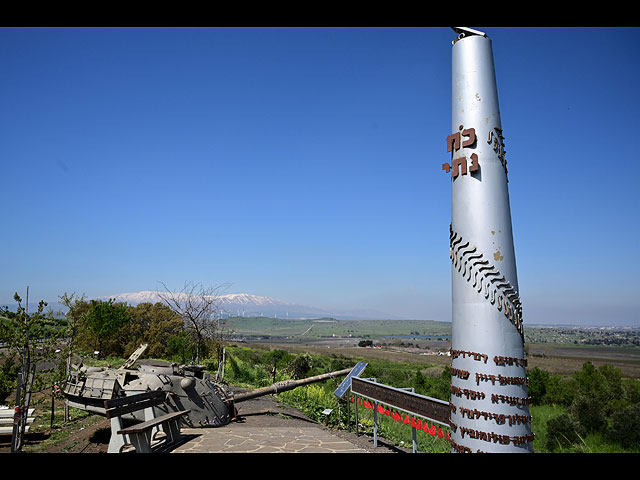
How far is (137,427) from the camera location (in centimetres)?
682

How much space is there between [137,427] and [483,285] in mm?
6163

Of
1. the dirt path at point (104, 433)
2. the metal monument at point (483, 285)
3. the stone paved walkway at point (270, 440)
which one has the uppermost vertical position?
the metal monument at point (483, 285)

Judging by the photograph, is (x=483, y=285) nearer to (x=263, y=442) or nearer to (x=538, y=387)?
(x=263, y=442)

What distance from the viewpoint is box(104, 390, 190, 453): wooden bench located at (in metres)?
6.77

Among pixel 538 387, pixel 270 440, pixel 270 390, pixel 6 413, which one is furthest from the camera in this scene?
pixel 538 387

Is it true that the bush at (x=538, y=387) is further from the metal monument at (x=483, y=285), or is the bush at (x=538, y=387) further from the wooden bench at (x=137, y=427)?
the metal monument at (x=483, y=285)

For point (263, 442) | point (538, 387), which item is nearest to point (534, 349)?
point (538, 387)

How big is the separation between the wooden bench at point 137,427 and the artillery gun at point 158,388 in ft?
3.85

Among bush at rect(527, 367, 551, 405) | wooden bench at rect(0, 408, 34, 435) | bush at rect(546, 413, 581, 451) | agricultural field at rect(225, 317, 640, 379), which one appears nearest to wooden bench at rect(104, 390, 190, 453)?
wooden bench at rect(0, 408, 34, 435)

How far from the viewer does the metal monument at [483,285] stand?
3328mm

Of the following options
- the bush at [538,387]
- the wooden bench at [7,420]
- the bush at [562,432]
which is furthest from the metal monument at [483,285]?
the bush at [538,387]

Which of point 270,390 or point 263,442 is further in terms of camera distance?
Result: point 270,390
